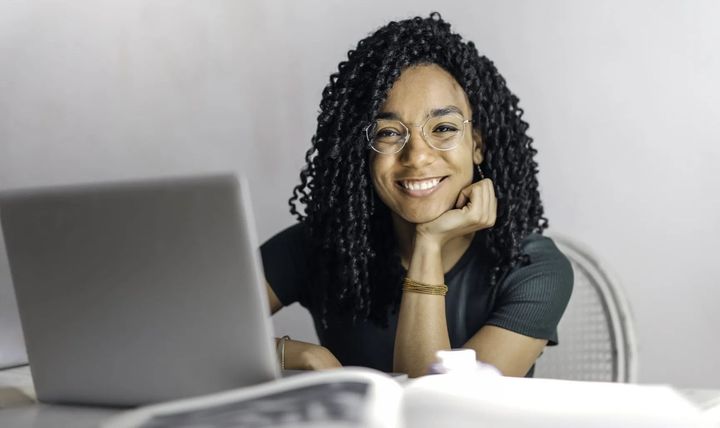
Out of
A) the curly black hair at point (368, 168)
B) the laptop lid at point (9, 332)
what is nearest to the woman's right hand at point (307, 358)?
the curly black hair at point (368, 168)

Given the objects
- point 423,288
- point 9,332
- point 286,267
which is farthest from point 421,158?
point 9,332

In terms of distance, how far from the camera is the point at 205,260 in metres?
0.89

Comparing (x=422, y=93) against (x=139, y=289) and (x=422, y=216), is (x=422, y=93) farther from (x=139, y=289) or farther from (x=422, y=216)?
(x=139, y=289)

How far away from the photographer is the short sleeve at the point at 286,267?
74.5 inches

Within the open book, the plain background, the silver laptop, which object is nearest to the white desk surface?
the silver laptop

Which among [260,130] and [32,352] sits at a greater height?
[260,130]

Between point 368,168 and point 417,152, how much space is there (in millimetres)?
137

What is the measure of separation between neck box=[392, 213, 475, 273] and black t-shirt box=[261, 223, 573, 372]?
0.01 metres

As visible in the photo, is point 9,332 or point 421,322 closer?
point 9,332

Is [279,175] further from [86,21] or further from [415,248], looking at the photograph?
[415,248]

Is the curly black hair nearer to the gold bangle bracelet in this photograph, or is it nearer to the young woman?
the young woman

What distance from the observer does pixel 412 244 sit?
5.91 ft

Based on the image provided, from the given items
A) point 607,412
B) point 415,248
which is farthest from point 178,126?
point 607,412

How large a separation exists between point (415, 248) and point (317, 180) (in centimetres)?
29
